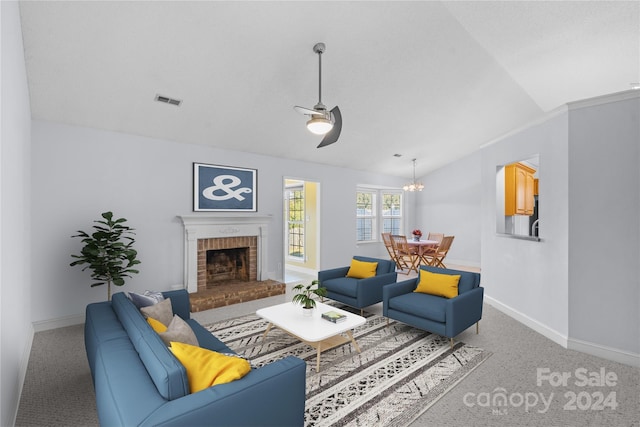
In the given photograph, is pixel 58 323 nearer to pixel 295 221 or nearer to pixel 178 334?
pixel 178 334

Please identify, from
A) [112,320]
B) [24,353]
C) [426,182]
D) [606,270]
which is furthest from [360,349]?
[426,182]

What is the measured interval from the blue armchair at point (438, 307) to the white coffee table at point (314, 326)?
2.22 feet

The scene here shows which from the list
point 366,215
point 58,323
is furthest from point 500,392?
point 366,215

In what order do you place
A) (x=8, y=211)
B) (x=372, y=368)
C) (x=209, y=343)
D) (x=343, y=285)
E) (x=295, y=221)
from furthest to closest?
(x=295, y=221) → (x=343, y=285) → (x=372, y=368) → (x=209, y=343) → (x=8, y=211)

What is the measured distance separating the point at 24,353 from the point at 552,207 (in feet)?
18.5

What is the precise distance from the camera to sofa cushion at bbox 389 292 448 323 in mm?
3246

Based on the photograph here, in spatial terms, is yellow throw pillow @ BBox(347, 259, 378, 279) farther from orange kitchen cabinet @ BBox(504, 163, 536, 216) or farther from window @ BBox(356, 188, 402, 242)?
window @ BBox(356, 188, 402, 242)

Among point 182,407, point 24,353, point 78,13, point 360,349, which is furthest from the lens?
point 360,349

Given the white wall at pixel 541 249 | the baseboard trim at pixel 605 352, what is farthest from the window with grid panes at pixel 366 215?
the baseboard trim at pixel 605 352

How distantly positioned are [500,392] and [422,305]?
107 cm

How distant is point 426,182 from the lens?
927cm

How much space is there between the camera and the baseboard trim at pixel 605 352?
290 cm

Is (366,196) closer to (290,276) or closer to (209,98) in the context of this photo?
(290,276)

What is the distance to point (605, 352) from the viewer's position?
303cm
